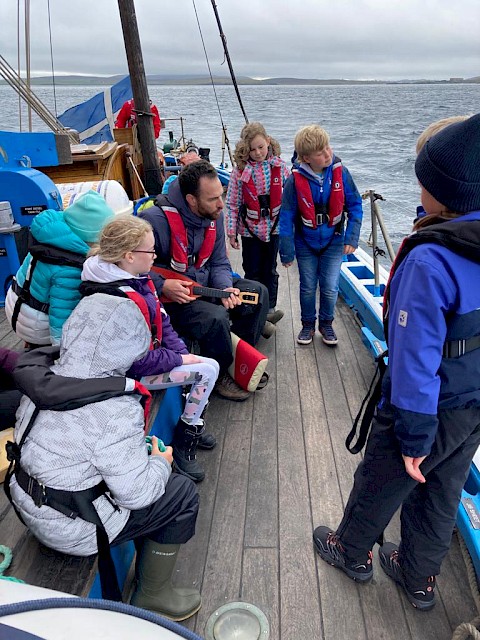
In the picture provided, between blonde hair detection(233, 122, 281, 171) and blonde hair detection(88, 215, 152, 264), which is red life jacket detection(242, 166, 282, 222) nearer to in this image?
blonde hair detection(233, 122, 281, 171)

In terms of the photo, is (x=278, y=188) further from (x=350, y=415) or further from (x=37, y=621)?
(x=37, y=621)

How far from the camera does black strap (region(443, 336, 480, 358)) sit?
55.1 inches

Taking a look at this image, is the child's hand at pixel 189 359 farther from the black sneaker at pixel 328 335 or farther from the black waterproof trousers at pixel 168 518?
the black sneaker at pixel 328 335

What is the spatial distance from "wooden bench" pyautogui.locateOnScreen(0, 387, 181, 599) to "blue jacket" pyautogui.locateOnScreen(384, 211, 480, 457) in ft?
3.25

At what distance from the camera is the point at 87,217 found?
2.11 m

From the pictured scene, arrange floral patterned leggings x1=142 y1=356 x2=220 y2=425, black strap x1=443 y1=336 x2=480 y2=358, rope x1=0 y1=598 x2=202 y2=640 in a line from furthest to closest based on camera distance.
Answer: floral patterned leggings x1=142 y1=356 x2=220 y2=425
black strap x1=443 y1=336 x2=480 y2=358
rope x1=0 y1=598 x2=202 y2=640

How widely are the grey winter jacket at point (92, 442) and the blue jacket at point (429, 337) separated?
0.72 meters

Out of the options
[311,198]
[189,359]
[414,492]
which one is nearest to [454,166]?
[414,492]

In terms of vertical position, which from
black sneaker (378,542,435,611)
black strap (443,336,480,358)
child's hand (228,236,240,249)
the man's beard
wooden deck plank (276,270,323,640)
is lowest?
wooden deck plank (276,270,323,640)

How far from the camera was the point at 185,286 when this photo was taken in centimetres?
286

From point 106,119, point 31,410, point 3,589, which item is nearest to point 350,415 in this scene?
point 31,410

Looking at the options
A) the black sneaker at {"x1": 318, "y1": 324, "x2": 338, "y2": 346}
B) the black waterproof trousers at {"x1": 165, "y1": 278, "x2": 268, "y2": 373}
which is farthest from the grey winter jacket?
the black sneaker at {"x1": 318, "y1": 324, "x2": 338, "y2": 346}

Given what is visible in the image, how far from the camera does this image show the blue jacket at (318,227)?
127 inches

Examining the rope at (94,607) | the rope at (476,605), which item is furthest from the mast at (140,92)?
the rope at (94,607)
